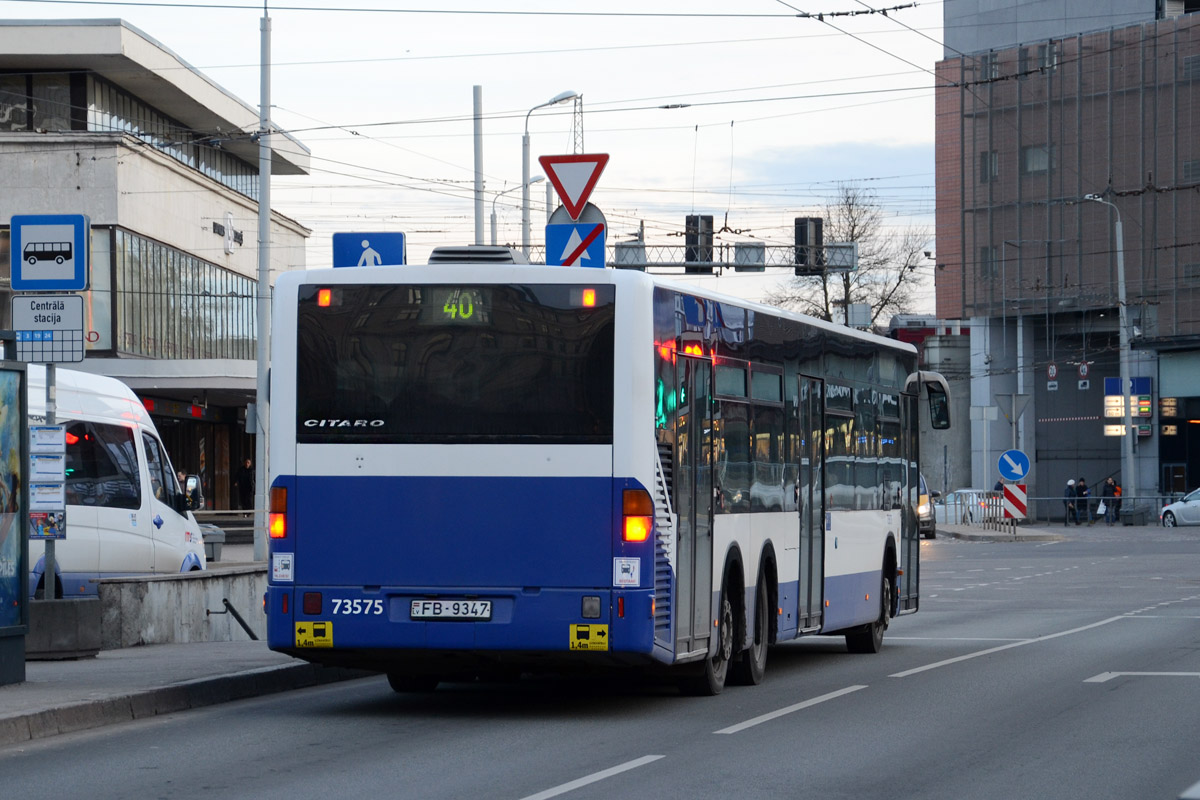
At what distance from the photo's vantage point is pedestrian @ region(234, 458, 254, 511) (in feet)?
160

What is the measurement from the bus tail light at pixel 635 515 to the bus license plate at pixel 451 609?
95 centimetres

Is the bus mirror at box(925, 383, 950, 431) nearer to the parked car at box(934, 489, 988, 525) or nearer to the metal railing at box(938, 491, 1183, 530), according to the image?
the metal railing at box(938, 491, 1183, 530)

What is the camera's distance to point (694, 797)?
8.57m

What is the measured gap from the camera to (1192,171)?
65812 mm

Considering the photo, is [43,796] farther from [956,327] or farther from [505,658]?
[956,327]

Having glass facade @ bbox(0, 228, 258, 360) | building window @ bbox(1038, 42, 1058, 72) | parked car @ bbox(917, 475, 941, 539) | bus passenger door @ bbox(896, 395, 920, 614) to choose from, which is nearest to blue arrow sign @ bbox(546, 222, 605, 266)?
bus passenger door @ bbox(896, 395, 920, 614)

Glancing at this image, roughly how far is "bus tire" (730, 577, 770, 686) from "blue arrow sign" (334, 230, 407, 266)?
5779mm

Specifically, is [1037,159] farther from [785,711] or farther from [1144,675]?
[785,711]

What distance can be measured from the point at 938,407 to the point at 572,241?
432 centimetres

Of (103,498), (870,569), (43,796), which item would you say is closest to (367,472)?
(43,796)

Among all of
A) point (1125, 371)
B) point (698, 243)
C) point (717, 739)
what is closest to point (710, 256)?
point (698, 243)

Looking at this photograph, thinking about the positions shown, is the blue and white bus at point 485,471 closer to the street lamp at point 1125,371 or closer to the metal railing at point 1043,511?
the metal railing at point 1043,511

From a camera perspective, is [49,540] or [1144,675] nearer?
[1144,675]

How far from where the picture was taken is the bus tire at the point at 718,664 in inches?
511
